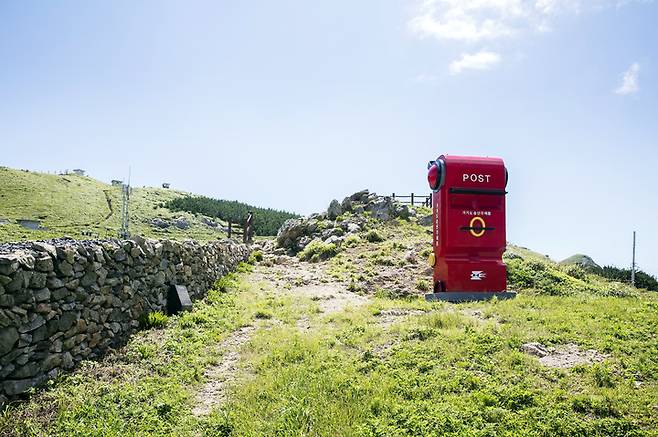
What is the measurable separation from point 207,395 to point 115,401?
3.95ft

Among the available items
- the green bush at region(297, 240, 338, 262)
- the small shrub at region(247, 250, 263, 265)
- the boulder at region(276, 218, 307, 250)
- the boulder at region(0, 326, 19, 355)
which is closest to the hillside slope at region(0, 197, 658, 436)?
the boulder at region(0, 326, 19, 355)

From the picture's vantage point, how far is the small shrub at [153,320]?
962 cm

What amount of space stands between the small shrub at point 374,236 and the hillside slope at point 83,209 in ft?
69.4

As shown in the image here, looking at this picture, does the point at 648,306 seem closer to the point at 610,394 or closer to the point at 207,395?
the point at 610,394

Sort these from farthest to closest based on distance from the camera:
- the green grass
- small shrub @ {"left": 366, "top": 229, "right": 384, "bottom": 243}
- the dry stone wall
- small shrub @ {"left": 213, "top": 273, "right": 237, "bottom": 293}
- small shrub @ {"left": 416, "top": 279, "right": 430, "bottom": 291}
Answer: small shrub @ {"left": 366, "top": 229, "right": 384, "bottom": 243} < small shrub @ {"left": 416, "top": 279, "right": 430, "bottom": 291} < small shrub @ {"left": 213, "top": 273, "right": 237, "bottom": 293} < the dry stone wall < the green grass

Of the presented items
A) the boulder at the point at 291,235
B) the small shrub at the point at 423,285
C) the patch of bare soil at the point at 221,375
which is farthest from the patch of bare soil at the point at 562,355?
the boulder at the point at 291,235

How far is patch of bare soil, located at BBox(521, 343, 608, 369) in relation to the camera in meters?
6.19

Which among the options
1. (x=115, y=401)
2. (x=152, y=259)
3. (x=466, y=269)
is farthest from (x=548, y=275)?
(x=115, y=401)

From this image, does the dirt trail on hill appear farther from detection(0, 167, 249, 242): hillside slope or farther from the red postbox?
detection(0, 167, 249, 242): hillside slope

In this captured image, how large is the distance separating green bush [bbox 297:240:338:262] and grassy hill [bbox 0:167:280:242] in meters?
18.8

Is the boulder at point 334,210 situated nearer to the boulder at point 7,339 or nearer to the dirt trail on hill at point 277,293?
the dirt trail on hill at point 277,293

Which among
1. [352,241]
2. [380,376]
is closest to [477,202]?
[380,376]

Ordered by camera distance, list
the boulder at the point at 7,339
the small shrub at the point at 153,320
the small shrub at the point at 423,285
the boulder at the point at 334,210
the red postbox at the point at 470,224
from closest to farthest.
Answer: the boulder at the point at 7,339
the small shrub at the point at 153,320
the red postbox at the point at 470,224
the small shrub at the point at 423,285
the boulder at the point at 334,210

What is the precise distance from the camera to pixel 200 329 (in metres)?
9.85
